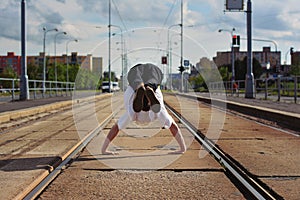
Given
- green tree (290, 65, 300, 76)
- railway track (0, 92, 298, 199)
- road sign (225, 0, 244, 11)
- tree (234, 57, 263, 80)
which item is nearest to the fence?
road sign (225, 0, 244, 11)

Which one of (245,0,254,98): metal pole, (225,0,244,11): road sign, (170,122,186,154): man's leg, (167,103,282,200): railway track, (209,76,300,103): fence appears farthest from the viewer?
(225,0,244,11): road sign

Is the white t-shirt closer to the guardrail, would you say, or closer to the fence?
the fence

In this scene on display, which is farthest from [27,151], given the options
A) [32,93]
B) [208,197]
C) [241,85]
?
[241,85]

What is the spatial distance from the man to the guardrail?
22604 millimetres

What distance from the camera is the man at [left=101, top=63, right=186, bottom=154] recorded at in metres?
8.28

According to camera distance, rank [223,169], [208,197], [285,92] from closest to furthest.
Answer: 1. [208,197]
2. [223,169]
3. [285,92]

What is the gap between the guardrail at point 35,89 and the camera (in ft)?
103

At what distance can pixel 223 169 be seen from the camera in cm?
753

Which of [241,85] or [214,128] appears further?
[241,85]

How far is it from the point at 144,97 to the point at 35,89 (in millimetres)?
31558

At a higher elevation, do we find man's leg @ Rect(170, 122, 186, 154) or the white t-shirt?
the white t-shirt

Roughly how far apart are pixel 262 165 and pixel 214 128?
6496mm

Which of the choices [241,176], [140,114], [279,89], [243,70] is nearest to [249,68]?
[279,89]

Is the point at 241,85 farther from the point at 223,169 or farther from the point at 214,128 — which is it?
the point at 223,169
